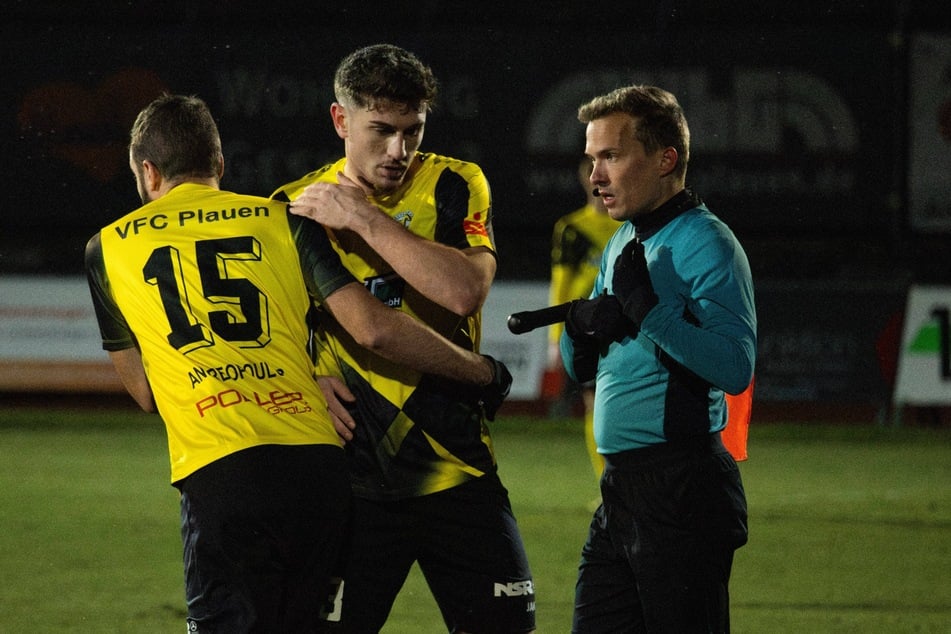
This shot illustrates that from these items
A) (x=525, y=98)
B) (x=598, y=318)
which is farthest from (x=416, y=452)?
(x=525, y=98)

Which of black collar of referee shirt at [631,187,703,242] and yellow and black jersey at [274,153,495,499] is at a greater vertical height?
black collar of referee shirt at [631,187,703,242]

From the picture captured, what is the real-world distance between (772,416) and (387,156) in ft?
34.5

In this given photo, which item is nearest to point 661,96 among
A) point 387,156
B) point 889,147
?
point 387,156

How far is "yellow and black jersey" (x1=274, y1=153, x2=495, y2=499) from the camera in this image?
372cm

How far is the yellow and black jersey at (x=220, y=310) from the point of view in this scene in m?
3.17

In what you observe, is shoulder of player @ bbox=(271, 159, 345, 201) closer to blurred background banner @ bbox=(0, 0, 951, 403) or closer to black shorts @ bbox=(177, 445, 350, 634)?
black shorts @ bbox=(177, 445, 350, 634)

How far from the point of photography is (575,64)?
13906 millimetres

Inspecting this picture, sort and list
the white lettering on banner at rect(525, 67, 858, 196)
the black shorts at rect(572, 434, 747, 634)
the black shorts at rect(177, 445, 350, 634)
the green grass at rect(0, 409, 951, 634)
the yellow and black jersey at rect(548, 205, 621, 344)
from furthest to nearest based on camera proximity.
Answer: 1. the white lettering on banner at rect(525, 67, 858, 196)
2. the yellow and black jersey at rect(548, 205, 621, 344)
3. the green grass at rect(0, 409, 951, 634)
4. the black shorts at rect(572, 434, 747, 634)
5. the black shorts at rect(177, 445, 350, 634)

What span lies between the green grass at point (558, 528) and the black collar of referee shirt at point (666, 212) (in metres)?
2.41

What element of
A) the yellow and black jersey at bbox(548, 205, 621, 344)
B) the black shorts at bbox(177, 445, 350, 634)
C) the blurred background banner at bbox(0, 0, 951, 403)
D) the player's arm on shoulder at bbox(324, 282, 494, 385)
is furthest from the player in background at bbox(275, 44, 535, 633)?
the blurred background banner at bbox(0, 0, 951, 403)

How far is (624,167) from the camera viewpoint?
3559 millimetres

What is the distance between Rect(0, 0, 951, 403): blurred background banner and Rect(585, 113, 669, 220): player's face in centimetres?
976

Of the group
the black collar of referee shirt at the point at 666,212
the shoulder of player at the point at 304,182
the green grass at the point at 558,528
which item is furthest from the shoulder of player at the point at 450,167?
the green grass at the point at 558,528

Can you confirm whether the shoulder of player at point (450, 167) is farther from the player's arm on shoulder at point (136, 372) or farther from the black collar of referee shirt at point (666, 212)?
the player's arm on shoulder at point (136, 372)
